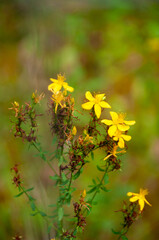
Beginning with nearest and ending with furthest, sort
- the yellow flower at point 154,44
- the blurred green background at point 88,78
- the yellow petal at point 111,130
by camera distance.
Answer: the yellow petal at point 111,130 → the blurred green background at point 88,78 → the yellow flower at point 154,44

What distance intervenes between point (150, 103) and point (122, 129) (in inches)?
70.2

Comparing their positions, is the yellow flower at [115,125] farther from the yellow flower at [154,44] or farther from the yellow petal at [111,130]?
the yellow flower at [154,44]

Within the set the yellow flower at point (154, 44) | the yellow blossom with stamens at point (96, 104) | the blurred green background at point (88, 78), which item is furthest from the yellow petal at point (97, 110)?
the yellow flower at point (154, 44)

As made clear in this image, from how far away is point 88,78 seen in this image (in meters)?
3.16

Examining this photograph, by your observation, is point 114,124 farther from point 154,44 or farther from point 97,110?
point 154,44

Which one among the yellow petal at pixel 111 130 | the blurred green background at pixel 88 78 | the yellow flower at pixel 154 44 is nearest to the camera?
the yellow petal at pixel 111 130

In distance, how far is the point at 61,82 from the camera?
48.1 inches

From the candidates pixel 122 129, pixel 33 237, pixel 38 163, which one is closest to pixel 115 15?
pixel 38 163

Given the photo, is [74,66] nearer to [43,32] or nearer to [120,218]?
[43,32]

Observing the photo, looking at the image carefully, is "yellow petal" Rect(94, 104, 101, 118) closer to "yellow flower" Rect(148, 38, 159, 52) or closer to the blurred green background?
the blurred green background

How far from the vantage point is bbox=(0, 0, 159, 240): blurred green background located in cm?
210

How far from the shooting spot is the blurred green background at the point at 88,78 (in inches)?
82.6

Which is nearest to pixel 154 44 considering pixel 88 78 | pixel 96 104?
pixel 88 78

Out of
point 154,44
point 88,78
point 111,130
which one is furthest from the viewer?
point 88,78
